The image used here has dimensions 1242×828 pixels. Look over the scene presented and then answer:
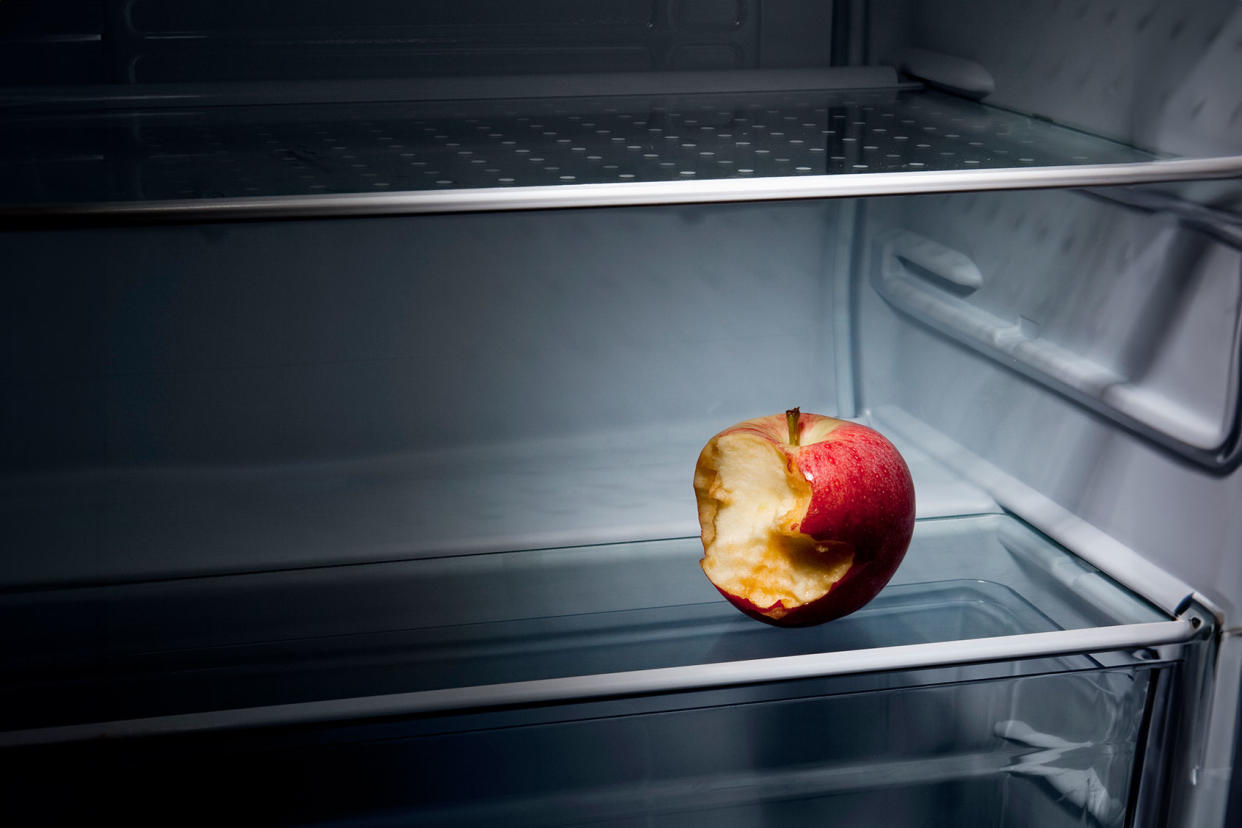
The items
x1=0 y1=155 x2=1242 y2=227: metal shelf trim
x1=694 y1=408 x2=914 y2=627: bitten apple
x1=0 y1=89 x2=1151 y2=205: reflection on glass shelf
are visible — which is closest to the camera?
x1=0 y1=155 x2=1242 y2=227: metal shelf trim

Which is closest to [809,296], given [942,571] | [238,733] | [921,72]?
[921,72]

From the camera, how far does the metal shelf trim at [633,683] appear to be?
2.62 ft

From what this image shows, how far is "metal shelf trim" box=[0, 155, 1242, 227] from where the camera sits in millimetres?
731

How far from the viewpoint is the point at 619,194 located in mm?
774

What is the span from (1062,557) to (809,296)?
0.42 meters

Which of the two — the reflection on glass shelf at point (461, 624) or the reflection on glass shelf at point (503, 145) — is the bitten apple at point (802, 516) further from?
the reflection on glass shelf at point (503, 145)

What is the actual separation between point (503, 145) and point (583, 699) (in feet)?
1.47

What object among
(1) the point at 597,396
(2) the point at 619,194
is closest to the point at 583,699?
(2) the point at 619,194

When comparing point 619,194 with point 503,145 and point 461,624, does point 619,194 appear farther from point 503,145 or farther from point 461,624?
point 461,624

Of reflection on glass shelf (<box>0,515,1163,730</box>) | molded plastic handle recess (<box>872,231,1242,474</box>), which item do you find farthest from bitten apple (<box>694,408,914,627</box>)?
molded plastic handle recess (<box>872,231,1242,474</box>)

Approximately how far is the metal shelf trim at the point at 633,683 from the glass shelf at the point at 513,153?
338 millimetres

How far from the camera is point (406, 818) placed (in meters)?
0.90

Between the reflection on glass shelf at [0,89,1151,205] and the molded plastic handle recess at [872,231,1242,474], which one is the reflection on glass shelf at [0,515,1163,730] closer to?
the molded plastic handle recess at [872,231,1242,474]

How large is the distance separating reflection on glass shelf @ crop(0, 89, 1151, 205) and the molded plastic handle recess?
185 millimetres
